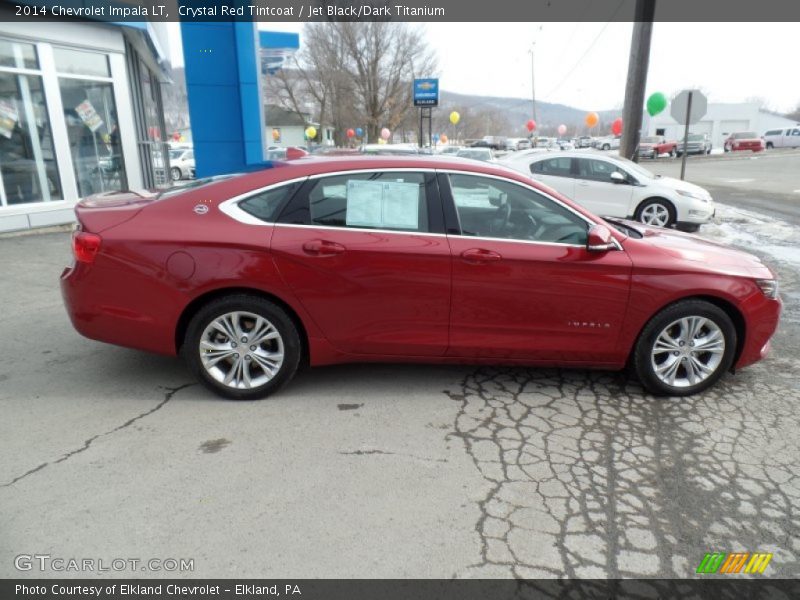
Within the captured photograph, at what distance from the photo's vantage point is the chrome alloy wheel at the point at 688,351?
3.85m

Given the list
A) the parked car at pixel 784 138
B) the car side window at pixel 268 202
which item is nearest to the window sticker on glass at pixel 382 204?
the car side window at pixel 268 202

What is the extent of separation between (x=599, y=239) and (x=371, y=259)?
1.51m

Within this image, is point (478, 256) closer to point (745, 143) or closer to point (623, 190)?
point (623, 190)

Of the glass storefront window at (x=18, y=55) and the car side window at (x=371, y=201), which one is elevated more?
the glass storefront window at (x=18, y=55)

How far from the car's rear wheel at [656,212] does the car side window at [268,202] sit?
8.77 m

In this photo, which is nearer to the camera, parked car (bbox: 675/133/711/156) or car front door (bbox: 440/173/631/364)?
car front door (bbox: 440/173/631/364)

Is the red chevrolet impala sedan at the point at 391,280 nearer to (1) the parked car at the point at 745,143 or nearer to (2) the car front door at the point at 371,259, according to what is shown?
(2) the car front door at the point at 371,259

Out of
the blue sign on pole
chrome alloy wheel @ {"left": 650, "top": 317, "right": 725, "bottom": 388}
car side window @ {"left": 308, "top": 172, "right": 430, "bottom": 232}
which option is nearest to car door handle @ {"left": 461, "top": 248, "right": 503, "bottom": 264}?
car side window @ {"left": 308, "top": 172, "right": 430, "bottom": 232}

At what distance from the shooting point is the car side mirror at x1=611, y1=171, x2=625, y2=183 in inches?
421

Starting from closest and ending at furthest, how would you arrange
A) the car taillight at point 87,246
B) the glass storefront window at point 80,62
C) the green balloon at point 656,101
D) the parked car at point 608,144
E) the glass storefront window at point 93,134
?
the car taillight at point 87,246 → the glass storefront window at point 80,62 → the glass storefront window at point 93,134 → the green balloon at point 656,101 → the parked car at point 608,144

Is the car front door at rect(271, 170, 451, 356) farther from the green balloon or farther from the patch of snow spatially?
the green balloon

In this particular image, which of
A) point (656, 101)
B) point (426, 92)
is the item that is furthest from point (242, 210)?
point (426, 92)

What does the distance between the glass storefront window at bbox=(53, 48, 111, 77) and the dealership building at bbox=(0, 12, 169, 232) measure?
18mm

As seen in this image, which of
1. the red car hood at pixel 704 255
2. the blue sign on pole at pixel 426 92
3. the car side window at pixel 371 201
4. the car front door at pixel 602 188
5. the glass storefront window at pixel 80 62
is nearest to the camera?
the car side window at pixel 371 201
